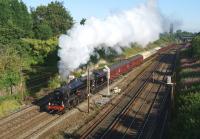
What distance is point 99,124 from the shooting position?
35.2m

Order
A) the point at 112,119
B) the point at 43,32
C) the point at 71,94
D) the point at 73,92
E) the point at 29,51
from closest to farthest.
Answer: the point at 112,119, the point at 71,94, the point at 73,92, the point at 29,51, the point at 43,32

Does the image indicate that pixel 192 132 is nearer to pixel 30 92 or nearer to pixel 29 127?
pixel 29 127

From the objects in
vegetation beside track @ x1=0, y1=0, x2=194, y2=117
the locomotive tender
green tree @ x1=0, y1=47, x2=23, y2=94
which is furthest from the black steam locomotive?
green tree @ x1=0, y1=47, x2=23, y2=94

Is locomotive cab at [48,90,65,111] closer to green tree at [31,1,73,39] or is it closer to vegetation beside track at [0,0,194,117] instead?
vegetation beside track at [0,0,194,117]

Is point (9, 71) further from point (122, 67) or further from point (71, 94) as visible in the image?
point (122, 67)

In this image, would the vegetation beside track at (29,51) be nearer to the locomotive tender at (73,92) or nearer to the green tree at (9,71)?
the green tree at (9,71)

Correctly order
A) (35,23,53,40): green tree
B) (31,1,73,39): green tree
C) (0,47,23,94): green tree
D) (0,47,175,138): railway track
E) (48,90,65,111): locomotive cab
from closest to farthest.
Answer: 1. (0,47,175,138): railway track
2. (48,90,65,111): locomotive cab
3. (0,47,23,94): green tree
4. (35,23,53,40): green tree
5. (31,1,73,39): green tree

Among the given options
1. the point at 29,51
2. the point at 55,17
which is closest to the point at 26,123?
the point at 29,51

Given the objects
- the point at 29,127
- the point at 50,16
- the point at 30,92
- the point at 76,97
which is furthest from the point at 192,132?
the point at 50,16

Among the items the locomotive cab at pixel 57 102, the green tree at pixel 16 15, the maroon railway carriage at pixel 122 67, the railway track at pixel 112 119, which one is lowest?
the railway track at pixel 112 119

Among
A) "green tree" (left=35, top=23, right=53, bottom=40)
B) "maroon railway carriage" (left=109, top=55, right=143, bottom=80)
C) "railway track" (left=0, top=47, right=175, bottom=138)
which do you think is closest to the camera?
"railway track" (left=0, top=47, right=175, bottom=138)

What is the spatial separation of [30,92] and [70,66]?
10.6 metres

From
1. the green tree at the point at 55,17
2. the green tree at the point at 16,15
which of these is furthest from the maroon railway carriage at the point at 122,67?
the green tree at the point at 55,17

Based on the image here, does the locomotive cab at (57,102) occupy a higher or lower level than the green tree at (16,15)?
lower
